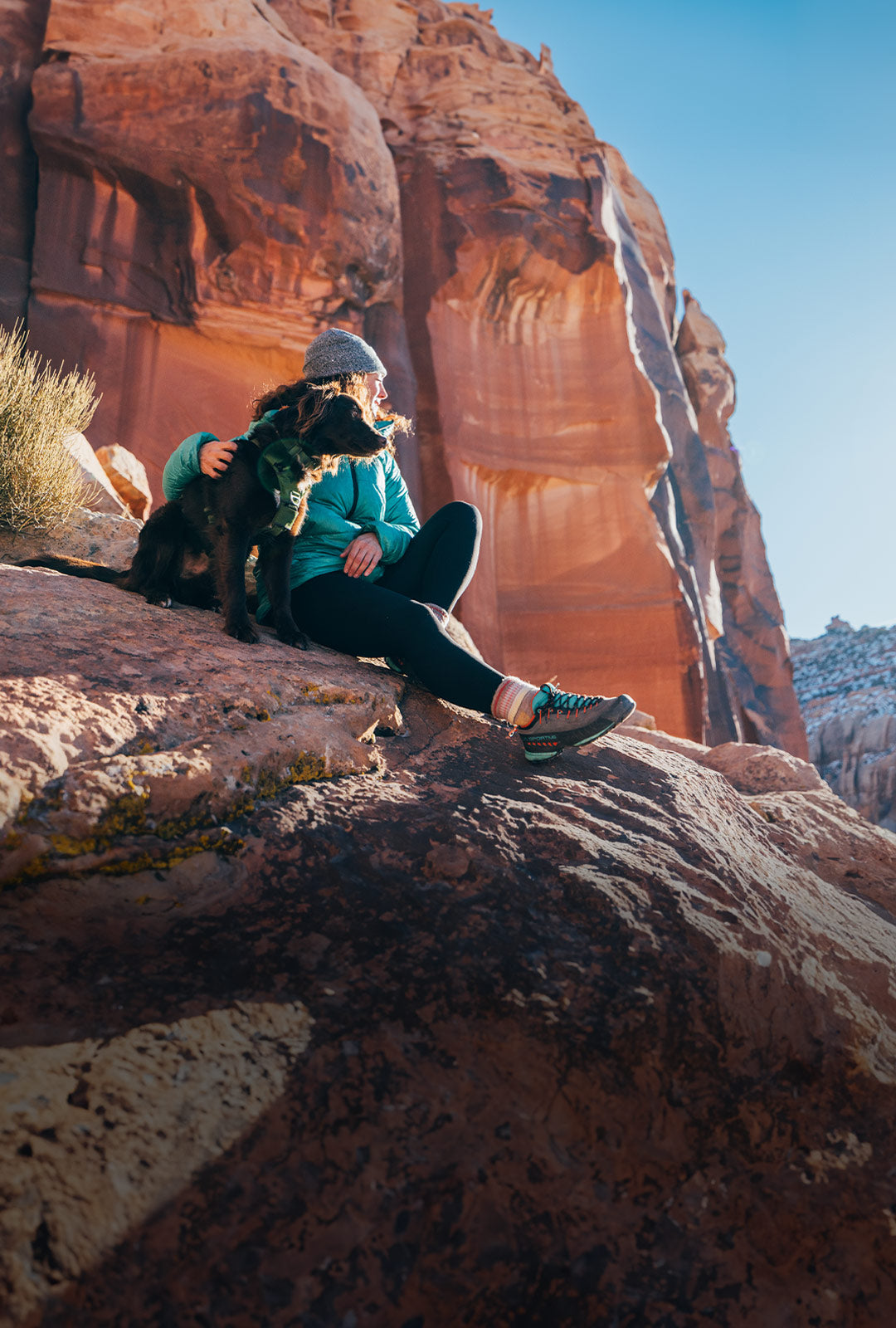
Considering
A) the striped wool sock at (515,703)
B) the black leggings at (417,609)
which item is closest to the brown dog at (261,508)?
the black leggings at (417,609)

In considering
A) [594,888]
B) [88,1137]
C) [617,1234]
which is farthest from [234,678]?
[617,1234]

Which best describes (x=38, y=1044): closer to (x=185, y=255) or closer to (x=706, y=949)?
(x=706, y=949)

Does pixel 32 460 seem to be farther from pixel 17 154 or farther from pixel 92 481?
pixel 17 154

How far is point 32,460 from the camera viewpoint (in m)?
4.40

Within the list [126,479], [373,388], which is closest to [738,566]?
[126,479]

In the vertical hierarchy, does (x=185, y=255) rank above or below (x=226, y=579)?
above

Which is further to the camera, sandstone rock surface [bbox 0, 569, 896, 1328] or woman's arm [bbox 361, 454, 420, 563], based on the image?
woman's arm [bbox 361, 454, 420, 563]

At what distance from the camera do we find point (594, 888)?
1749 mm

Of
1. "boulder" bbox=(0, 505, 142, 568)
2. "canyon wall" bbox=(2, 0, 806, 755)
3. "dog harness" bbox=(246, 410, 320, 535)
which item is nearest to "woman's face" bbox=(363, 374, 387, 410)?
"dog harness" bbox=(246, 410, 320, 535)

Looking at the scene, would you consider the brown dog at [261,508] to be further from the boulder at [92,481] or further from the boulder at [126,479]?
the boulder at [126,479]

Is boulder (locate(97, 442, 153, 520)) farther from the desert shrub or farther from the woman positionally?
the woman

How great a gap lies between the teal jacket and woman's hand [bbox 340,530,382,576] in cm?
5

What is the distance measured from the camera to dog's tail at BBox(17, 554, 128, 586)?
2.94 meters

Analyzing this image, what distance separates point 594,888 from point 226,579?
1.63 meters
